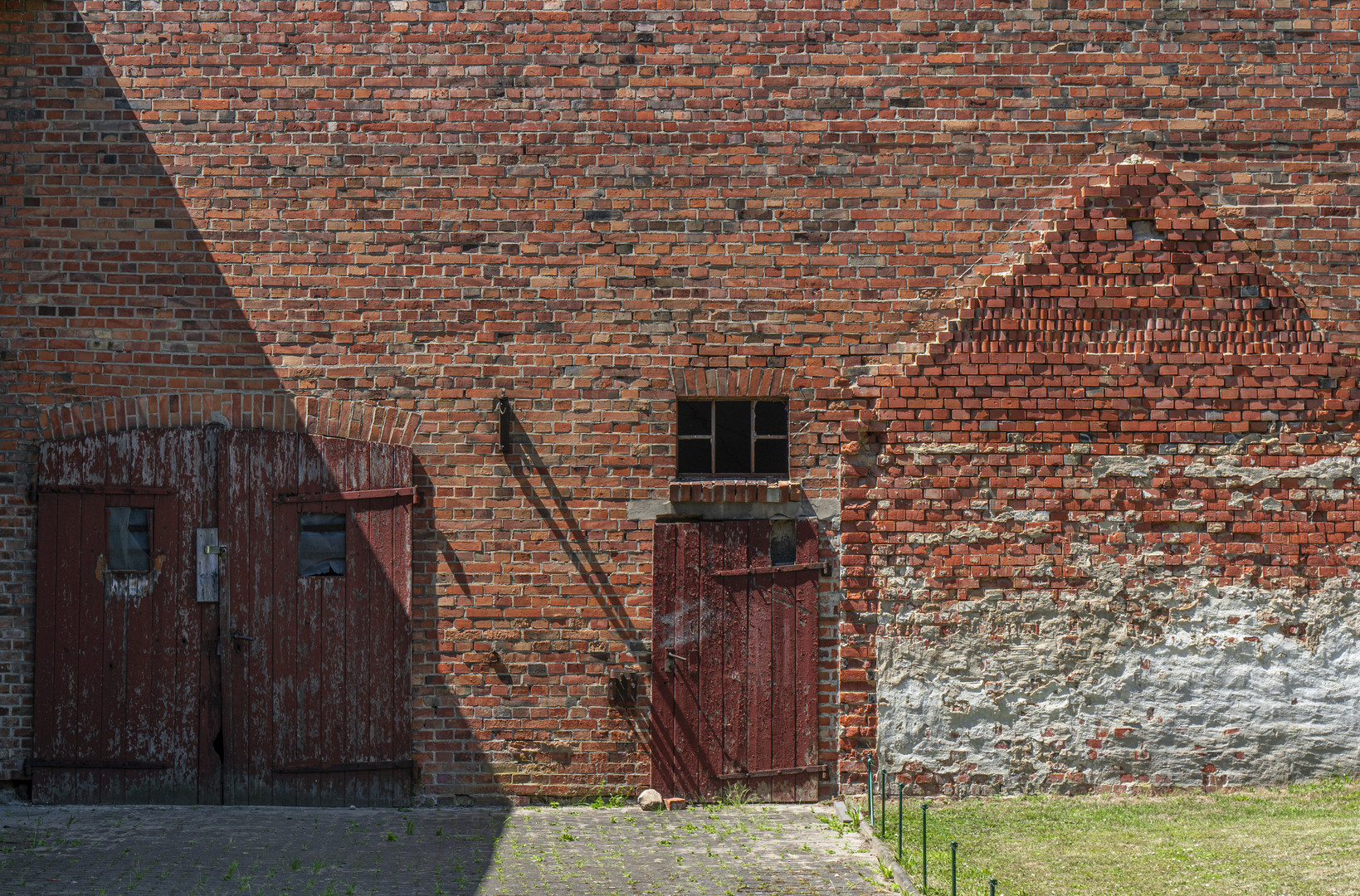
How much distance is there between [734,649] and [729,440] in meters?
1.45

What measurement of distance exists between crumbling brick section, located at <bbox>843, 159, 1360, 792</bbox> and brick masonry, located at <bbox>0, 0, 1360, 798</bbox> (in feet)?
0.14

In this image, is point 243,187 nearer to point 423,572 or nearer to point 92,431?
point 92,431

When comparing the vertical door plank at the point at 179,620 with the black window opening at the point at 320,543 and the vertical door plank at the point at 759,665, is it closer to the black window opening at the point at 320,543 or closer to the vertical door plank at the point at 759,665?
the black window opening at the point at 320,543

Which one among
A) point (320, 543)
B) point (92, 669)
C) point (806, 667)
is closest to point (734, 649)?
point (806, 667)

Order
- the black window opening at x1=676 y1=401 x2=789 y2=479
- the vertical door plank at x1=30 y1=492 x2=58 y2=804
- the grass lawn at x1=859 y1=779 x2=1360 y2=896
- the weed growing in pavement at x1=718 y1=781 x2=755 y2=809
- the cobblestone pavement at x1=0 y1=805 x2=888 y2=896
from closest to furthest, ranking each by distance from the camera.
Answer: the grass lawn at x1=859 y1=779 x2=1360 y2=896 → the cobblestone pavement at x1=0 y1=805 x2=888 y2=896 → the vertical door plank at x1=30 y1=492 x2=58 y2=804 → the weed growing in pavement at x1=718 y1=781 x2=755 y2=809 → the black window opening at x1=676 y1=401 x2=789 y2=479

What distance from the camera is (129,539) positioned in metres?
7.48

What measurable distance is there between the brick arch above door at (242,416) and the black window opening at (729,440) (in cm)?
189

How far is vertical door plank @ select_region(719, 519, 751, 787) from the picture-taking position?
7.49 metres

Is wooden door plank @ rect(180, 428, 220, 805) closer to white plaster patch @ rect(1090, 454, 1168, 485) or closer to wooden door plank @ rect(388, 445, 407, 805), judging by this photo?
wooden door plank @ rect(388, 445, 407, 805)

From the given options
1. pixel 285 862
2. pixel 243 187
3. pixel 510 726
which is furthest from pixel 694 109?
pixel 285 862

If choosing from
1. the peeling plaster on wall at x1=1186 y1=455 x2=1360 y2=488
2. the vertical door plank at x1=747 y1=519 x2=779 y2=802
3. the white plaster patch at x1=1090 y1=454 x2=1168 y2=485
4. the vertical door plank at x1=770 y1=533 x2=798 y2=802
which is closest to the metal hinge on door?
the vertical door plank at x1=747 y1=519 x2=779 y2=802

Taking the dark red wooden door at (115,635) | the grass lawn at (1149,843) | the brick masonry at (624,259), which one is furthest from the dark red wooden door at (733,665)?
the dark red wooden door at (115,635)

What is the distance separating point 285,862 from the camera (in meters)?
6.17

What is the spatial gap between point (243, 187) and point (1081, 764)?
23.0ft
